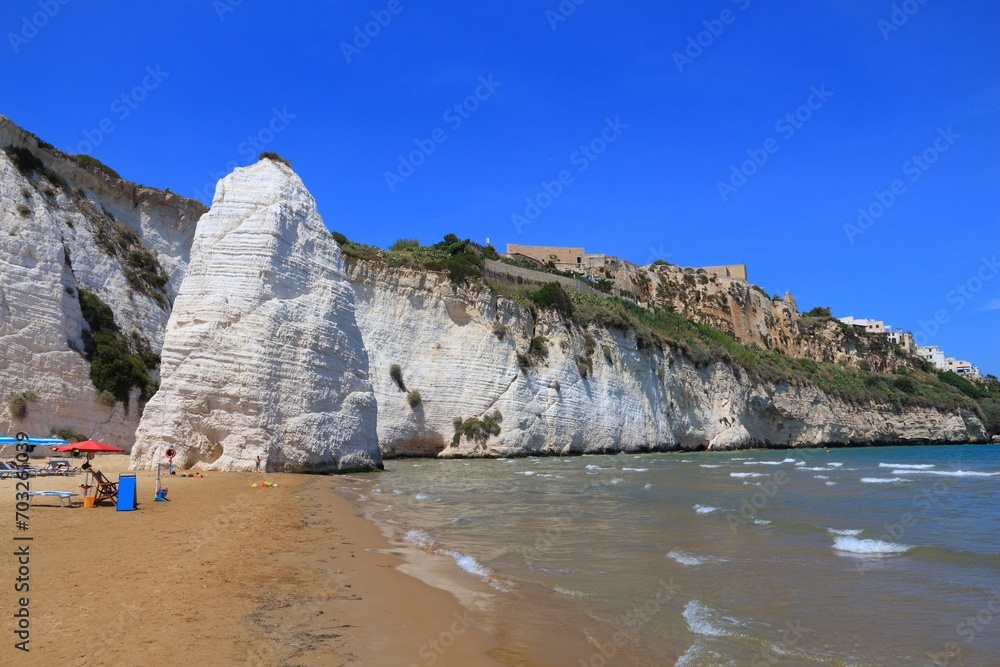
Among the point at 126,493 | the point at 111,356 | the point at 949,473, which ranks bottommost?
the point at 949,473

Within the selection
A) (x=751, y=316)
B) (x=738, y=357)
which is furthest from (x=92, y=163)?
(x=751, y=316)

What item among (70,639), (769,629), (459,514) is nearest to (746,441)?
(459,514)

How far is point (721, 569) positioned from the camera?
7.59 metres

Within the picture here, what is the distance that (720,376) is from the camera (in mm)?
46094

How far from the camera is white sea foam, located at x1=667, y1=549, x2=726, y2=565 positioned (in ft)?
26.0

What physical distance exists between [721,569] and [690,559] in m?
0.55

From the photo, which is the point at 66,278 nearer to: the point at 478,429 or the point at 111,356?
the point at 111,356

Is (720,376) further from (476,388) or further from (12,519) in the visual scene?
(12,519)

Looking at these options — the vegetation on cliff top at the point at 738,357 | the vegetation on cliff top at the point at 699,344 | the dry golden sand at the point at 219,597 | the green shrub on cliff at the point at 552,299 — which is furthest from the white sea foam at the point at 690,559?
the green shrub on cliff at the point at 552,299

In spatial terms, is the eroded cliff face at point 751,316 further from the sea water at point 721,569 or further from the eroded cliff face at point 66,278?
the sea water at point 721,569

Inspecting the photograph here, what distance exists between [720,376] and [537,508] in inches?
1429

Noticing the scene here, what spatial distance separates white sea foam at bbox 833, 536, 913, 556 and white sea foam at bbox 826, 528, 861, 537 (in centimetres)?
62

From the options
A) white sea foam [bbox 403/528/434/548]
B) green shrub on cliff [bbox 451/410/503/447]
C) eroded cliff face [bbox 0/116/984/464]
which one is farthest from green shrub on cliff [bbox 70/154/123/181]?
white sea foam [bbox 403/528/434/548]

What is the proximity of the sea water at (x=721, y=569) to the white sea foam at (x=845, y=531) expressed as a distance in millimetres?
63
